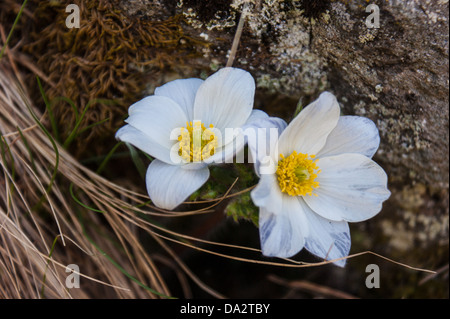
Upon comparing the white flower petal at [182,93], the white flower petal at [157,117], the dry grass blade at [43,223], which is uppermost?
the white flower petal at [182,93]

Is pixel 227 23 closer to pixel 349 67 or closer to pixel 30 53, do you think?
pixel 349 67

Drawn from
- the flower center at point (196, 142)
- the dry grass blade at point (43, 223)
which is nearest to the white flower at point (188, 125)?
the flower center at point (196, 142)

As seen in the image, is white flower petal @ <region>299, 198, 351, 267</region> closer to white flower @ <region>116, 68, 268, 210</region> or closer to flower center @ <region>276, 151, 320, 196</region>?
flower center @ <region>276, 151, 320, 196</region>

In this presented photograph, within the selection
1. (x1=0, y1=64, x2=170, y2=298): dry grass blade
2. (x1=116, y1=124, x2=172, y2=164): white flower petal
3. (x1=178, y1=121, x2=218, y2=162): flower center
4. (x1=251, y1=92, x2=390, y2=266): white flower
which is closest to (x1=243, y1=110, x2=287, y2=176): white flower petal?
(x1=251, y1=92, x2=390, y2=266): white flower

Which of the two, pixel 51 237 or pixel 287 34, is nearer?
pixel 287 34

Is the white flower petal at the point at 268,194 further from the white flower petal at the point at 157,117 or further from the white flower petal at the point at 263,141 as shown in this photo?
the white flower petal at the point at 157,117

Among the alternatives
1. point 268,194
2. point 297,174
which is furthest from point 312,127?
point 268,194

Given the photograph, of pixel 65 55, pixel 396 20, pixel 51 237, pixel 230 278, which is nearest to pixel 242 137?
pixel 396 20

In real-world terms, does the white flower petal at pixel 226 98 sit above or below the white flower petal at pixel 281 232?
above
